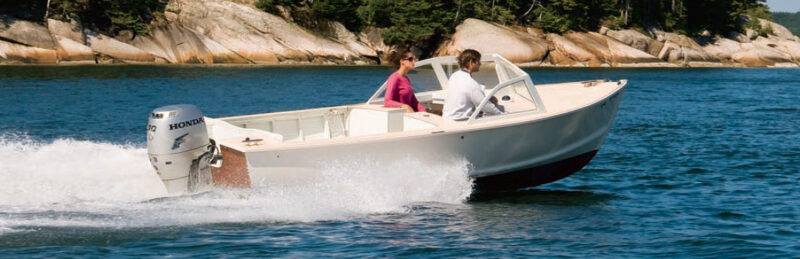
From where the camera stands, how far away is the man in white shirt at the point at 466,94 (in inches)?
440

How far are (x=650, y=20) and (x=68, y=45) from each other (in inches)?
1804

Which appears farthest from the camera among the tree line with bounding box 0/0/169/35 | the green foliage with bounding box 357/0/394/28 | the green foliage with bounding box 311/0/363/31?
the green foliage with bounding box 357/0/394/28

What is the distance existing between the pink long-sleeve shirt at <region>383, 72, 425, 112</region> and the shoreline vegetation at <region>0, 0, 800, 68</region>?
40.5 metres

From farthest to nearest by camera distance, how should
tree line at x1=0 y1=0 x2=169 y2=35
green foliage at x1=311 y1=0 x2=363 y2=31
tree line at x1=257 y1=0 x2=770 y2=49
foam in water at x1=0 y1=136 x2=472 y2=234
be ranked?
tree line at x1=257 y1=0 x2=770 y2=49 < green foliage at x1=311 y1=0 x2=363 y2=31 < tree line at x1=0 y1=0 x2=169 y2=35 < foam in water at x1=0 y1=136 x2=472 y2=234

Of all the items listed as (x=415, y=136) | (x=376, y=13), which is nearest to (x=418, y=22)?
(x=376, y=13)

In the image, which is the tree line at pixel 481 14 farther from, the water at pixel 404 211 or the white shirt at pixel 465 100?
the white shirt at pixel 465 100

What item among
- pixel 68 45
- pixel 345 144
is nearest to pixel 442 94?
pixel 345 144

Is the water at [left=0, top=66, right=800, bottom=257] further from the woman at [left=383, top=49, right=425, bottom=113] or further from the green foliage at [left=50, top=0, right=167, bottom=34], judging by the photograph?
the green foliage at [left=50, top=0, right=167, bottom=34]

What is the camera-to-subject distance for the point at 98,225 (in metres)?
9.23

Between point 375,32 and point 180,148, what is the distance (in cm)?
5499

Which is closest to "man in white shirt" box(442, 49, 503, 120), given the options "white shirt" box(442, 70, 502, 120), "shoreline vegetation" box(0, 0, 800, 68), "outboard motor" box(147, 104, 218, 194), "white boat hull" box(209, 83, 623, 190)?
"white shirt" box(442, 70, 502, 120)

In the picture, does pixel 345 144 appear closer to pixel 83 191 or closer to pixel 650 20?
pixel 83 191

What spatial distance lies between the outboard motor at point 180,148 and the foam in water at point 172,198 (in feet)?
0.60

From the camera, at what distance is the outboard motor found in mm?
9938
